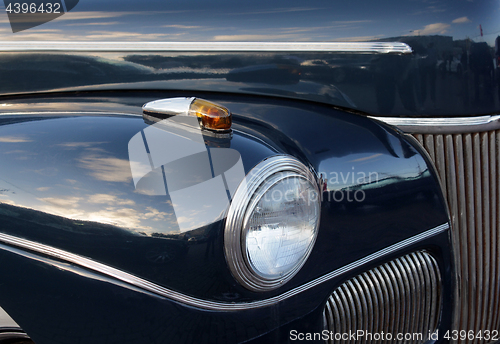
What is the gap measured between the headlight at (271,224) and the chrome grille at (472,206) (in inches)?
23.4

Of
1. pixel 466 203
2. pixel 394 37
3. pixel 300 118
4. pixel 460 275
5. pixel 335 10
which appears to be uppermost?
pixel 335 10

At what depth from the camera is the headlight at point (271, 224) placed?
932mm

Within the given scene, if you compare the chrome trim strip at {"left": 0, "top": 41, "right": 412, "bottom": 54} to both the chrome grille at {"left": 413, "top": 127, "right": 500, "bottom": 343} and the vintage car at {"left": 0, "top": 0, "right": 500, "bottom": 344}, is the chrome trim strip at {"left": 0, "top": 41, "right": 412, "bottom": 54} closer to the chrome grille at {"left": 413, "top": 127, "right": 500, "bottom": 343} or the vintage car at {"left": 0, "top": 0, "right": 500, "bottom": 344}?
the vintage car at {"left": 0, "top": 0, "right": 500, "bottom": 344}

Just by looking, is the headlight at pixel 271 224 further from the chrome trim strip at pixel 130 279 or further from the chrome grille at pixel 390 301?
the chrome grille at pixel 390 301

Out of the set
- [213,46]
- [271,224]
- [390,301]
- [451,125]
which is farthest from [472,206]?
[213,46]

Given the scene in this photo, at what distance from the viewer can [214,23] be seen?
1.42 m

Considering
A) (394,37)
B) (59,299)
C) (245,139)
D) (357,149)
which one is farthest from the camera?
(394,37)

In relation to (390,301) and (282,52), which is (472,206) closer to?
(390,301)

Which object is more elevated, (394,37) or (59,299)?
(394,37)

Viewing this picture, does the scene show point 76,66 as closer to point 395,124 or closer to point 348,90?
point 348,90

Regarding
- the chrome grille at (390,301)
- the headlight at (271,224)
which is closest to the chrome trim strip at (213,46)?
the headlight at (271,224)

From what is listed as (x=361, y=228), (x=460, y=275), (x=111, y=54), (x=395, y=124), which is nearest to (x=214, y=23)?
(x=111, y=54)

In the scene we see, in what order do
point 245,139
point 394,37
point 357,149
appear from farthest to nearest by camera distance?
point 394,37
point 357,149
point 245,139

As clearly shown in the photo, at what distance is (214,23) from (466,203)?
107 centimetres
